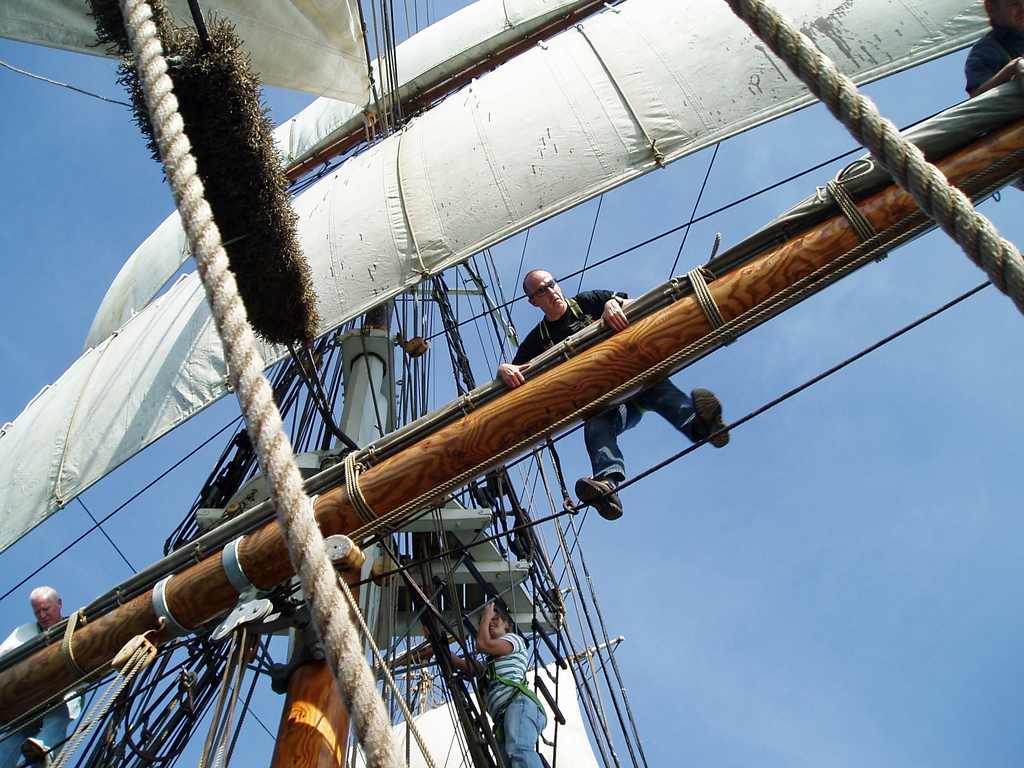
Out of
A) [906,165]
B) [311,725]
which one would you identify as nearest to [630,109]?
[311,725]

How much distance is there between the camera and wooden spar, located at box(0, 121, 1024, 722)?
308cm

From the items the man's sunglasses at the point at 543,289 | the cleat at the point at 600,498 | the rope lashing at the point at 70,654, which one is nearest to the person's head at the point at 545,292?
the man's sunglasses at the point at 543,289

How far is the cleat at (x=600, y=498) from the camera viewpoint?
9.68 ft

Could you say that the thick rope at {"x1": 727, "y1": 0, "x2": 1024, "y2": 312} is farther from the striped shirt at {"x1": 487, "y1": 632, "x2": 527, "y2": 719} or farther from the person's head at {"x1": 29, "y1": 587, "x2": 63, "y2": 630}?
the person's head at {"x1": 29, "y1": 587, "x2": 63, "y2": 630}

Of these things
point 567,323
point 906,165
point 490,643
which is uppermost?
point 567,323

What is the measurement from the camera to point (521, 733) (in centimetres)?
341

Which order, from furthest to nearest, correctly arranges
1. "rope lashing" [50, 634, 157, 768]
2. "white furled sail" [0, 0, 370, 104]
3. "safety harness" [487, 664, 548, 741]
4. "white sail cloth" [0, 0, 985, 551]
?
"white sail cloth" [0, 0, 985, 551]
"white furled sail" [0, 0, 370, 104]
"safety harness" [487, 664, 548, 741]
"rope lashing" [50, 634, 157, 768]

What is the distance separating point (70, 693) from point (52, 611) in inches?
21.6

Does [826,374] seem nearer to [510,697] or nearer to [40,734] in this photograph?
[510,697]

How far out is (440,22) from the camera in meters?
12.5

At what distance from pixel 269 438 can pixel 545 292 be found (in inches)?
101

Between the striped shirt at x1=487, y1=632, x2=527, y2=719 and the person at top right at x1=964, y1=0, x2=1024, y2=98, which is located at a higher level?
the person at top right at x1=964, y1=0, x2=1024, y2=98

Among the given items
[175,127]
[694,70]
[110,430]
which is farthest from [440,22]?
[175,127]

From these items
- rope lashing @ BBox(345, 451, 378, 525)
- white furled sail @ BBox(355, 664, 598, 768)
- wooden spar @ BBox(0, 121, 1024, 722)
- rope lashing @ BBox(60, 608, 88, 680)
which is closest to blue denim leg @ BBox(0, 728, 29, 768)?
wooden spar @ BBox(0, 121, 1024, 722)
